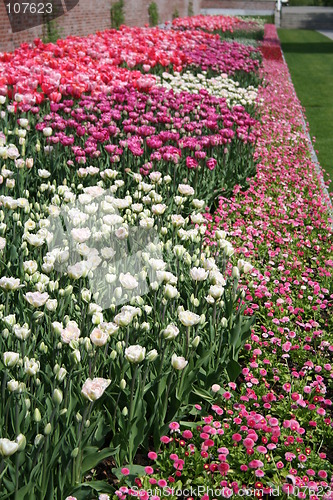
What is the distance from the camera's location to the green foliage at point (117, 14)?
2065 cm

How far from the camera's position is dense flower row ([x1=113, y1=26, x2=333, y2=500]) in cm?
271

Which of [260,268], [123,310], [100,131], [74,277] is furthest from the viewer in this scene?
[100,131]

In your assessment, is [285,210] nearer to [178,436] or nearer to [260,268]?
[260,268]

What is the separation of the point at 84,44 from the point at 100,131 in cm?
714

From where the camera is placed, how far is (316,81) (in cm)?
1753

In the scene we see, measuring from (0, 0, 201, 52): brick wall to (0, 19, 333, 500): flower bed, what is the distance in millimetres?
7179

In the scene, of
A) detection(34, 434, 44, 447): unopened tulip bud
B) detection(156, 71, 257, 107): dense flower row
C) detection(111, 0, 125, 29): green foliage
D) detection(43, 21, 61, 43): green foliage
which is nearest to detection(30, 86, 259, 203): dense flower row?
detection(156, 71, 257, 107): dense flower row

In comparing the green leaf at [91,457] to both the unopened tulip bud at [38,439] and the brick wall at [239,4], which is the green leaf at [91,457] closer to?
the unopened tulip bud at [38,439]

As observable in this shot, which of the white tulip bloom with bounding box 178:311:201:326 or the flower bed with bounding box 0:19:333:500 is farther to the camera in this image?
the white tulip bloom with bounding box 178:311:201:326

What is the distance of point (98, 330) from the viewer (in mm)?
2467

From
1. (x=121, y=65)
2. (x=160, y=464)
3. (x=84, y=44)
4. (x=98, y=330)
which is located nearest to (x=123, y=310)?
(x=98, y=330)

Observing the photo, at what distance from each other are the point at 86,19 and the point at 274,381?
56.7 ft

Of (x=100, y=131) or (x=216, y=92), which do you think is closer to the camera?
(x=100, y=131)

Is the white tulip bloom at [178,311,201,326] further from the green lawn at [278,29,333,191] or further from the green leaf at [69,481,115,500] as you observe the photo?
the green lawn at [278,29,333,191]
